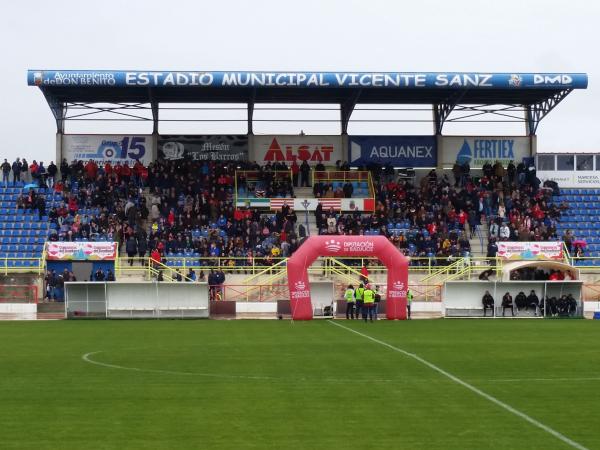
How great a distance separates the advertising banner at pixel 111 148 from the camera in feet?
217

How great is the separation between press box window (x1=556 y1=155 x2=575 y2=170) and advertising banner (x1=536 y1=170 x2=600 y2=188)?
13.8 inches

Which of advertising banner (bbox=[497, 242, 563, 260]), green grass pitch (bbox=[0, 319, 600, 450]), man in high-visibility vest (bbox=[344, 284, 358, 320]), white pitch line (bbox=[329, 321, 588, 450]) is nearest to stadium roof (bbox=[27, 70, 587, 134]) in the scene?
advertising banner (bbox=[497, 242, 563, 260])

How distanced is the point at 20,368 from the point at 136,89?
42.5 m

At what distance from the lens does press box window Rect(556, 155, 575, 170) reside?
68.4m

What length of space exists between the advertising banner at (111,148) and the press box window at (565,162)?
26155 millimetres

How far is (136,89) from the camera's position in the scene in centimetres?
6297

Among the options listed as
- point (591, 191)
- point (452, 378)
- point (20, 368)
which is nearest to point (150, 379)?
point (20, 368)

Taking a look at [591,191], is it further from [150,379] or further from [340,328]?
[150,379]

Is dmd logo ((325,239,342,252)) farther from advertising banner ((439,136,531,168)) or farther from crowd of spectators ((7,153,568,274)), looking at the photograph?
advertising banner ((439,136,531,168))

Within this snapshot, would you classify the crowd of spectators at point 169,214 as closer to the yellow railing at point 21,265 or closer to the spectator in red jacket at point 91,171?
the spectator in red jacket at point 91,171

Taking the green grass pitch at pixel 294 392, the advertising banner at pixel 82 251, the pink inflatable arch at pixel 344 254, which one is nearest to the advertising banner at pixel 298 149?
the advertising banner at pixel 82 251

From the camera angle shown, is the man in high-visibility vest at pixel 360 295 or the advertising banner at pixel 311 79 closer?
the man in high-visibility vest at pixel 360 295

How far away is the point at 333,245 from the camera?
44500 millimetres

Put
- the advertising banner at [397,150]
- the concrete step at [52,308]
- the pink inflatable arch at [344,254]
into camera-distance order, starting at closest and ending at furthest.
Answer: the pink inflatable arch at [344,254], the concrete step at [52,308], the advertising banner at [397,150]
